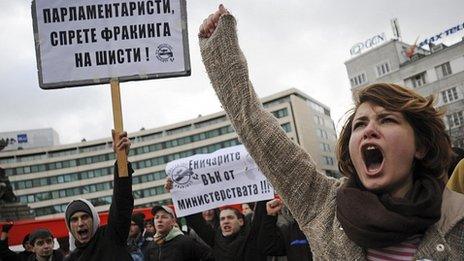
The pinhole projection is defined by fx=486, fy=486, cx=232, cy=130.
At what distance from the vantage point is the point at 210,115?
9369 cm

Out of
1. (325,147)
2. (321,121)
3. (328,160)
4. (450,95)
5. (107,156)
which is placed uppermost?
(321,121)

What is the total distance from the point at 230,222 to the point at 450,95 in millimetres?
48652

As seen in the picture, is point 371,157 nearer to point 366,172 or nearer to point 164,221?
point 366,172

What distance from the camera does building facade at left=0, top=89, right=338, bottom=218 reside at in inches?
3583

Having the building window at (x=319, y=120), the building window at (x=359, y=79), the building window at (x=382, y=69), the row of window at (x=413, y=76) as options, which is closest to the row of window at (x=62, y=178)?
the building window at (x=319, y=120)

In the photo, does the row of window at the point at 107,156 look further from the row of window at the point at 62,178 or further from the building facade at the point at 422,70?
the building facade at the point at 422,70

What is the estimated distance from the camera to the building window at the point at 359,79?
5591 cm

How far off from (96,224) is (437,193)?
9.88 feet

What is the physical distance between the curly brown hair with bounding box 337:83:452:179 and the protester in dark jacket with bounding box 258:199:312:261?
271 centimetres

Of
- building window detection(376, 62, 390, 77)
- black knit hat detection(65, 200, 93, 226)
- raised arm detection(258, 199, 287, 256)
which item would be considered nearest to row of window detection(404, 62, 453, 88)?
building window detection(376, 62, 390, 77)

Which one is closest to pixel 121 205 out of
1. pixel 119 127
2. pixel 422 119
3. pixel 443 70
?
pixel 119 127

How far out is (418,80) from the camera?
51938mm

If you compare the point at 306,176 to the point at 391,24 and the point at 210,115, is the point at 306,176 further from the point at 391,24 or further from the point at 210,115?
the point at 210,115

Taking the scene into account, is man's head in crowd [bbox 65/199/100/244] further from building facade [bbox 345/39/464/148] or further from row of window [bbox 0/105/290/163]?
row of window [bbox 0/105/290/163]
